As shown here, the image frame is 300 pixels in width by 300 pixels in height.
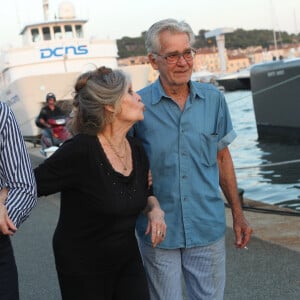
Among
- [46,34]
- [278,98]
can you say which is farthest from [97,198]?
[46,34]

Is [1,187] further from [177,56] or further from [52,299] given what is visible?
[52,299]

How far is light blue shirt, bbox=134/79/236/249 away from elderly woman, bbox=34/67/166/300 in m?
0.24

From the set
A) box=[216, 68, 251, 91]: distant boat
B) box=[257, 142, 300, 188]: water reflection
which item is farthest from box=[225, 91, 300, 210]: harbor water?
box=[216, 68, 251, 91]: distant boat

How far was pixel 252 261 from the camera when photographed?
5.68 m

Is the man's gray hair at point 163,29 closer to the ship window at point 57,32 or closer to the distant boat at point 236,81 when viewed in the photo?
the ship window at point 57,32

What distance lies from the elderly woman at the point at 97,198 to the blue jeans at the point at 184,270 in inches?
10.3

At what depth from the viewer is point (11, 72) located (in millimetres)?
30203

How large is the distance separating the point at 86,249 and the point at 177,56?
1.05 m

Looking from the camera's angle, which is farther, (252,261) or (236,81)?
(236,81)

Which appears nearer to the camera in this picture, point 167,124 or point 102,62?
point 167,124

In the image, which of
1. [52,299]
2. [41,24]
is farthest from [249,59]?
[52,299]

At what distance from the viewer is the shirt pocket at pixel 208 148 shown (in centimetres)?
327

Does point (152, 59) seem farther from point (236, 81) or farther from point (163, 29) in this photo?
point (236, 81)

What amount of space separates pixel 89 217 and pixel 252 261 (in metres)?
3.08
